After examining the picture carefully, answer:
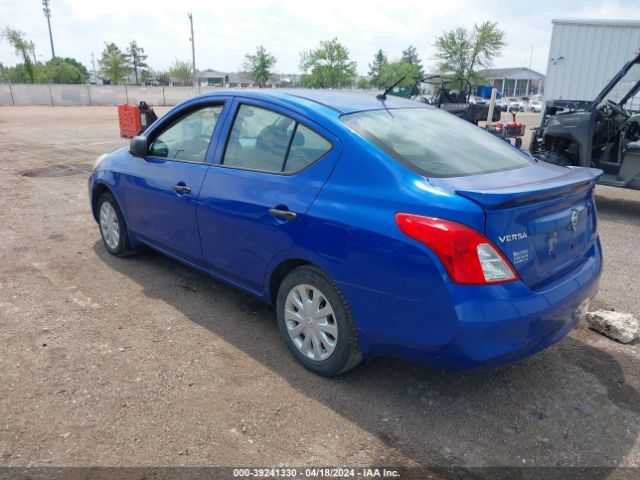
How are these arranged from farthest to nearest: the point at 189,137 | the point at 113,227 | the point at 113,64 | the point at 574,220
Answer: the point at 113,64
the point at 113,227
the point at 189,137
the point at 574,220

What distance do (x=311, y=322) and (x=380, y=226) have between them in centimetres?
84

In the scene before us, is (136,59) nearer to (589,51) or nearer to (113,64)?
(113,64)

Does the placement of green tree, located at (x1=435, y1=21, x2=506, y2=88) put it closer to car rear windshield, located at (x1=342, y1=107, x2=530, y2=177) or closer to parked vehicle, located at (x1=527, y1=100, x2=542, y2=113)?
parked vehicle, located at (x1=527, y1=100, x2=542, y2=113)

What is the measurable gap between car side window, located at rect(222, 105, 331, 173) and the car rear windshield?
28 centimetres

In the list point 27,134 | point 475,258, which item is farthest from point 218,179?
point 27,134

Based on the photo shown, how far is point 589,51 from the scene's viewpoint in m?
10.8

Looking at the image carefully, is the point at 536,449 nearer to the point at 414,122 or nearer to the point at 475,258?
the point at 475,258

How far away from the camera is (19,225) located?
6250 mm

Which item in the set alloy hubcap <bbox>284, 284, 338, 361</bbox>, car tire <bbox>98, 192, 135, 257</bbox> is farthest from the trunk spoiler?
car tire <bbox>98, 192, 135, 257</bbox>

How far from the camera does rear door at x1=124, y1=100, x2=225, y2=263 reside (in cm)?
378

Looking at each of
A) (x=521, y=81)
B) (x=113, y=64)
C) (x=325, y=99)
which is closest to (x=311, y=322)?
(x=325, y=99)

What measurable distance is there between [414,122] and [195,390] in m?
2.18

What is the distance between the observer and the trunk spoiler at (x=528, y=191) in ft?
7.79

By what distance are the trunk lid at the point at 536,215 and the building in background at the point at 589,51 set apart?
9.40 meters
